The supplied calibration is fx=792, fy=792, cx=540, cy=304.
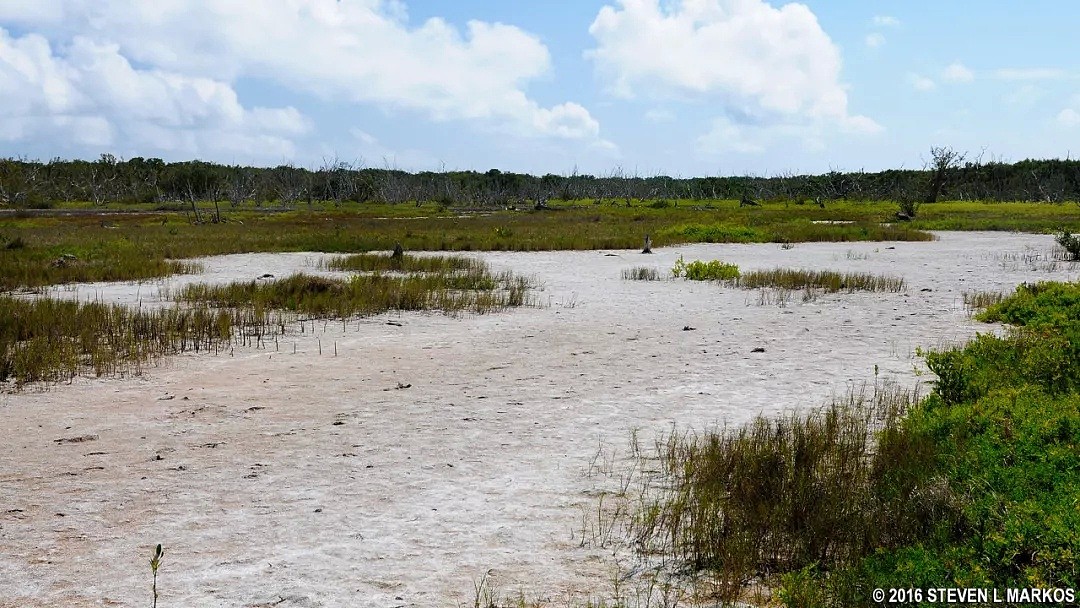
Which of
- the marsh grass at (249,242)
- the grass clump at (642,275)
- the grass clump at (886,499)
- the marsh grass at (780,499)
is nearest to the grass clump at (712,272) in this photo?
the grass clump at (642,275)

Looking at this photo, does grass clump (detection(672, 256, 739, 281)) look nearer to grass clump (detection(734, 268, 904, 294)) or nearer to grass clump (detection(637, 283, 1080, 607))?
grass clump (detection(734, 268, 904, 294))

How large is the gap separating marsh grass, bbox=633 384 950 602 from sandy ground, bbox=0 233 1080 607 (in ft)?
1.80

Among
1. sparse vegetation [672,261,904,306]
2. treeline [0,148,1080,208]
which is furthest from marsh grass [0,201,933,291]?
treeline [0,148,1080,208]

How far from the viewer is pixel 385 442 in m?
6.66

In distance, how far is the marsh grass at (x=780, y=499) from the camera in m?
4.33

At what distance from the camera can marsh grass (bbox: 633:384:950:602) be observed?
433cm

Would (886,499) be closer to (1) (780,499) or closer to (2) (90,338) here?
(1) (780,499)

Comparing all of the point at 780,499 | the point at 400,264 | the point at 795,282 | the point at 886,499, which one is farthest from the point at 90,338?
the point at 795,282

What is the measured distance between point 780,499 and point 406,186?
106 m

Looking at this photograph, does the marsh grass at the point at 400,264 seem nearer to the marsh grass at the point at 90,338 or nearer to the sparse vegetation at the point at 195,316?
the sparse vegetation at the point at 195,316

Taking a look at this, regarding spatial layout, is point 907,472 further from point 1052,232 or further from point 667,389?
point 1052,232

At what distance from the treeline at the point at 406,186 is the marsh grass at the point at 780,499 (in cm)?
7857

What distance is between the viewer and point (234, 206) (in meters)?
78.4

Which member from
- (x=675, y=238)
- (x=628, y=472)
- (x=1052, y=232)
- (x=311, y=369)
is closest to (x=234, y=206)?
(x=675, y=238)
